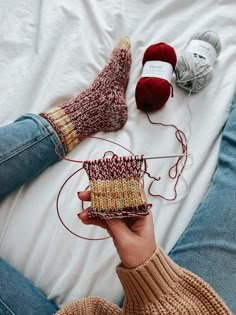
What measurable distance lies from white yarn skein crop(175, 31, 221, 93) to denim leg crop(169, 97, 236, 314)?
22cm

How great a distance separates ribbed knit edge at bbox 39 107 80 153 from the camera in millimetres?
827

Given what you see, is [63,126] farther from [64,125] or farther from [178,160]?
[178,160]

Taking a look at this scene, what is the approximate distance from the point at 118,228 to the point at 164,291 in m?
0.14

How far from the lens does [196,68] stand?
0.87m

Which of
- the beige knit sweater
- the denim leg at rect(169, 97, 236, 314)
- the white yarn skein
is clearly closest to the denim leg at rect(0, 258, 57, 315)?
the beige knit sweater

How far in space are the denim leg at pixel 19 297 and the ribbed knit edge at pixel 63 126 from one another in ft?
0.98

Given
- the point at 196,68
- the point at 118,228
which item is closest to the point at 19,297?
the point at 118,228

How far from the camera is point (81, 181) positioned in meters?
0.82

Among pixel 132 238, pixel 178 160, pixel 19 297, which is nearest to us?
pixel 132 238

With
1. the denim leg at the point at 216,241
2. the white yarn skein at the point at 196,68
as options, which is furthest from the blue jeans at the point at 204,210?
the white yarn skein at the point at 196,68

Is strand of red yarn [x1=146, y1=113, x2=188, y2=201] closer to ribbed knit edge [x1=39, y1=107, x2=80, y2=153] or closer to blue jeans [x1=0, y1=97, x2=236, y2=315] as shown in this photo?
blue jeans [x1=0, y1=97, x2=236, y2=315]

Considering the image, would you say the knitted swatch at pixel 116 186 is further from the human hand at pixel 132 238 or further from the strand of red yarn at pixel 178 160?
the strand of red yarn at pixel 178 160

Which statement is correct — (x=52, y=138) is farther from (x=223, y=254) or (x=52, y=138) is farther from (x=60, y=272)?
(x=223, y=254)

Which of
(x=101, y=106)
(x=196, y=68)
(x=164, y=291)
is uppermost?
(x=196, y=68)
